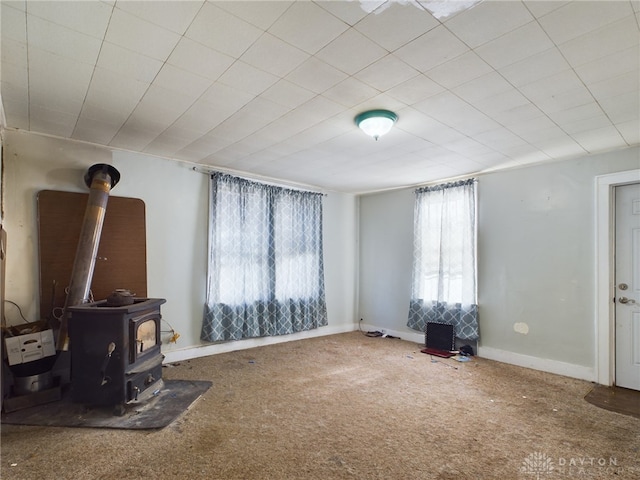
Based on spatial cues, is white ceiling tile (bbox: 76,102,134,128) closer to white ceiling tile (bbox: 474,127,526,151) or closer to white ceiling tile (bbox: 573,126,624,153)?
white ceiling tile (bbox: 474,127,526,151)

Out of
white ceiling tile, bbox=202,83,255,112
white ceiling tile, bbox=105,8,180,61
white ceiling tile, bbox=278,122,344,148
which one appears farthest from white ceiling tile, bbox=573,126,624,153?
white ceiling tile, bbox=105,8,180,61

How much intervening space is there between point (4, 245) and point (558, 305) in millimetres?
5438

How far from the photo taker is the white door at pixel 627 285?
10.6 feet

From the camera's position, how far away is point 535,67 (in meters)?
1.96

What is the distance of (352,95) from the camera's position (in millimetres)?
2340

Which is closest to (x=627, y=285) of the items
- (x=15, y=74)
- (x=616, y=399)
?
(x=616, y=399)

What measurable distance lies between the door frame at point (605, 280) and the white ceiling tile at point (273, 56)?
133 inches

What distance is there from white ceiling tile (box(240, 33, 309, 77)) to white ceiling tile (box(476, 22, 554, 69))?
3.30 ft

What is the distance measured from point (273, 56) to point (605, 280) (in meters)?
3.76

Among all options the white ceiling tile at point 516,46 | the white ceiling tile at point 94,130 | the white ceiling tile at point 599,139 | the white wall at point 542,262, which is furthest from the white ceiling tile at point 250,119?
the white wall at point 542,262

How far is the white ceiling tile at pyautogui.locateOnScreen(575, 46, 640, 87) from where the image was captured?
1.83 meters

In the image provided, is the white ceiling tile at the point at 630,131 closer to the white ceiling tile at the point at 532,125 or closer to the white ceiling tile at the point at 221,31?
the white ceiling tile at the point at 532,125

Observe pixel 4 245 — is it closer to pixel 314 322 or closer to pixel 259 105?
pixel 259 105

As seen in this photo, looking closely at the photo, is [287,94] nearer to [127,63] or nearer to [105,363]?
[127,63]
